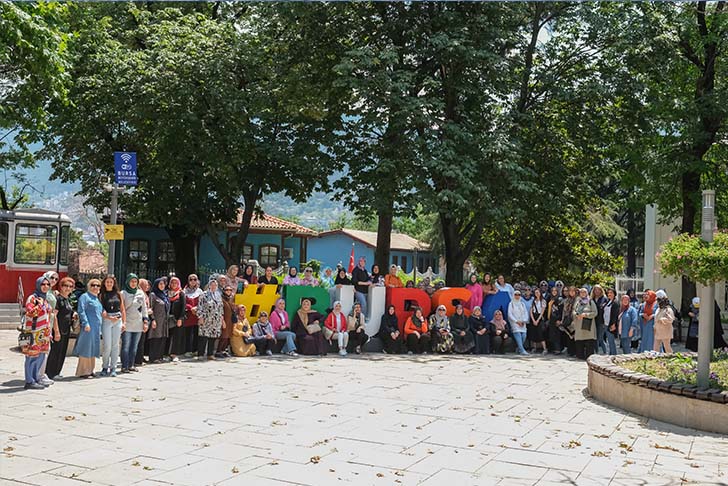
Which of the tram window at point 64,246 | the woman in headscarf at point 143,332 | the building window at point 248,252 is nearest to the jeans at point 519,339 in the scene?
the woman in headscarf at point 143,332

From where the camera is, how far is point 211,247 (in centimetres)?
4100

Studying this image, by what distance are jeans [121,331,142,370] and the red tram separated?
11583 mm

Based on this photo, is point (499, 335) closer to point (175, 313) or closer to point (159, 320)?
point (175, 313)

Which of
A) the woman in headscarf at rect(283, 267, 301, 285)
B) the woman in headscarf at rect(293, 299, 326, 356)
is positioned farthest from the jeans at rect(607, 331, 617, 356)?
the woman in headscarf at rect(283, 267, 301, 285)

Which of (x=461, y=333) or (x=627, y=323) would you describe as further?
(x=461, y=333)

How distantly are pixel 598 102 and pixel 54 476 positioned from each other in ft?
67.8

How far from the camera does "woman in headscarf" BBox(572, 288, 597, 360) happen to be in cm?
1734

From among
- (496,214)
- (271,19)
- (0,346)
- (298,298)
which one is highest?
(271,19)

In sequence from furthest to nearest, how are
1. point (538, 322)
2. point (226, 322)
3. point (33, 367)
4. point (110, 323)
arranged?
point (538, 322) < point (226, 322) < point (110, 323) < point (33, 367)

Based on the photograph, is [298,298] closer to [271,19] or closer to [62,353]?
[62,353]

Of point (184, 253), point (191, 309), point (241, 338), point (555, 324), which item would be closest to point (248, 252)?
point (184, 253)

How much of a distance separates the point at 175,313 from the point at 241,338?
72.0 inches

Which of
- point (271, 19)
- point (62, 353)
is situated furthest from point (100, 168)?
point (62, 353)

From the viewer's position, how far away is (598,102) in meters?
23.5
